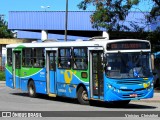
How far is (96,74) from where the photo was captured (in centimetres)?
1880

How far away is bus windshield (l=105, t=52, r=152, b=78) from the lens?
18.2m

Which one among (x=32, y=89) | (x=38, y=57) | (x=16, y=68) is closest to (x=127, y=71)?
(x=38, y=57)

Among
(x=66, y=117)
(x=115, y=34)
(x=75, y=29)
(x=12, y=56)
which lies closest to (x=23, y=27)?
(x=75, y=29)

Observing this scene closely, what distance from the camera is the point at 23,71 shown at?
968 inches

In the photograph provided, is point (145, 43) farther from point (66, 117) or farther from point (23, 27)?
point (23, 27)

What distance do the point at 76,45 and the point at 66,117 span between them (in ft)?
20.5

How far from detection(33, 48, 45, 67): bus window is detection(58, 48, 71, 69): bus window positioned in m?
1.63

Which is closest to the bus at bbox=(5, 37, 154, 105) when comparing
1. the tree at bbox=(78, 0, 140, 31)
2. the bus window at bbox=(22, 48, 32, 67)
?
the bus window at bbox=(22, 48, 32, 67)

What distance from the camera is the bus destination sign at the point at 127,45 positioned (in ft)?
60.4

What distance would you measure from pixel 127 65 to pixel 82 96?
2658 millimetres

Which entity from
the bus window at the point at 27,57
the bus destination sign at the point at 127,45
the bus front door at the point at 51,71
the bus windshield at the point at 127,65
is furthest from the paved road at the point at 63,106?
the bus destination sign at the point at 127,45

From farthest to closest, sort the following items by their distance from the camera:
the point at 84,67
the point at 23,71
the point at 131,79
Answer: the point at 23,71
the point at 84,67
the point at 131,79

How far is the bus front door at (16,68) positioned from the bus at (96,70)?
1890 mm

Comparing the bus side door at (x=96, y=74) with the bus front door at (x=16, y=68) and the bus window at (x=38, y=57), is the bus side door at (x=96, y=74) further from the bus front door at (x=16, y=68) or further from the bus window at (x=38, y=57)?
the bus front door at (x=16, y=68)
